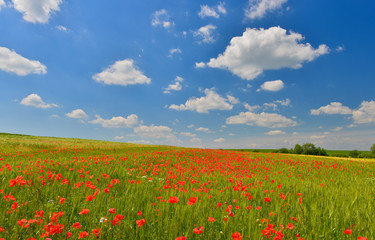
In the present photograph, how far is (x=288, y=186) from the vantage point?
20.9ft

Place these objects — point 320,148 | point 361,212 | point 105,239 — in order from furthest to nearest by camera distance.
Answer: point 320,148, point 361,212, point 105,239

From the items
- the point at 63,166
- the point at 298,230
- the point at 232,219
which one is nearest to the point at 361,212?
the point at 298,230

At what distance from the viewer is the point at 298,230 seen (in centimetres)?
315

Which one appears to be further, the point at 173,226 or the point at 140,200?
the point at 140,200

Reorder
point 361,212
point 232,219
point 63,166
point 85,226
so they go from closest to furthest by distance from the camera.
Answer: point 85,226
point 232,219
point 361,212
point 63,166

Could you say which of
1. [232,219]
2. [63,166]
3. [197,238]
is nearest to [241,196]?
[232,219]

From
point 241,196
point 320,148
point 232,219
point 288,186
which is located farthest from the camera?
point 320,148

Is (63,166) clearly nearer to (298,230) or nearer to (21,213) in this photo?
(21,213)

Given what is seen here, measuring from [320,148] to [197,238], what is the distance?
65.3 meters

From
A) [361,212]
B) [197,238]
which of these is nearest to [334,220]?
[361,212]

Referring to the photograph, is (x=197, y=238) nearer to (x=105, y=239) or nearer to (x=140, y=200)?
(x=105, y=239)

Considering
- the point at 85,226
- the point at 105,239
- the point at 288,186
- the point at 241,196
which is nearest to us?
the point at 105,239

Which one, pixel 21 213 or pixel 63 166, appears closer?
pixel 21 213

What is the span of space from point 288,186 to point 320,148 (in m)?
60.5
